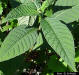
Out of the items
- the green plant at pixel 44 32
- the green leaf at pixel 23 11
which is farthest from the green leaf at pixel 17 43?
the green leaf at pixel 23 11

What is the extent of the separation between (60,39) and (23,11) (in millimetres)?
286

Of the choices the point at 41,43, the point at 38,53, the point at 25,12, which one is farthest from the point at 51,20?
the point at 38,53

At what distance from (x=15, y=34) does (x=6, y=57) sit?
176mm

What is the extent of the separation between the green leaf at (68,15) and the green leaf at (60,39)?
164 millimetres

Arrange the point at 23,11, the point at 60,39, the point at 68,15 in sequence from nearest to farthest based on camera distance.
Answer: the point at 60,39
the point at 23,11
the point at 68,15

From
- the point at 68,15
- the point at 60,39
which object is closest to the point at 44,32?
the point at 60,39

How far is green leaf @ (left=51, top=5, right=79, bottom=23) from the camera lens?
1258mm

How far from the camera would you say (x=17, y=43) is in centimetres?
104

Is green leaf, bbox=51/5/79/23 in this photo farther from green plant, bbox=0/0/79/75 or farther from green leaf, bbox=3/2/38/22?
green leaf, bbox=3/2/38/22

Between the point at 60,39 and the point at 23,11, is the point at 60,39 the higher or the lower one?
the lower one

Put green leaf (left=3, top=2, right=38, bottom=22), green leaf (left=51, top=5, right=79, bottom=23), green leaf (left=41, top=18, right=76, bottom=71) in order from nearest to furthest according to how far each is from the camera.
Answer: green leaf (left=41, top=18, right=76, bottom=71) → green leaf (left=3, top=2, right=38, bottom=22) → green leaf (left=51, top=5, right=79, bottom=23)

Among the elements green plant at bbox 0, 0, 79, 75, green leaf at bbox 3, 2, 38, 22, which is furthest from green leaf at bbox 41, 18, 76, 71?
green leaf at bbox 3, 2, 38, 22

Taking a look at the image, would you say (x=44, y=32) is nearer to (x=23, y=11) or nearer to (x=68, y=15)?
(x=23, y=11)

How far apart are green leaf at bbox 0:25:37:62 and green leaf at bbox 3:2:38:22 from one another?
0.35ft
